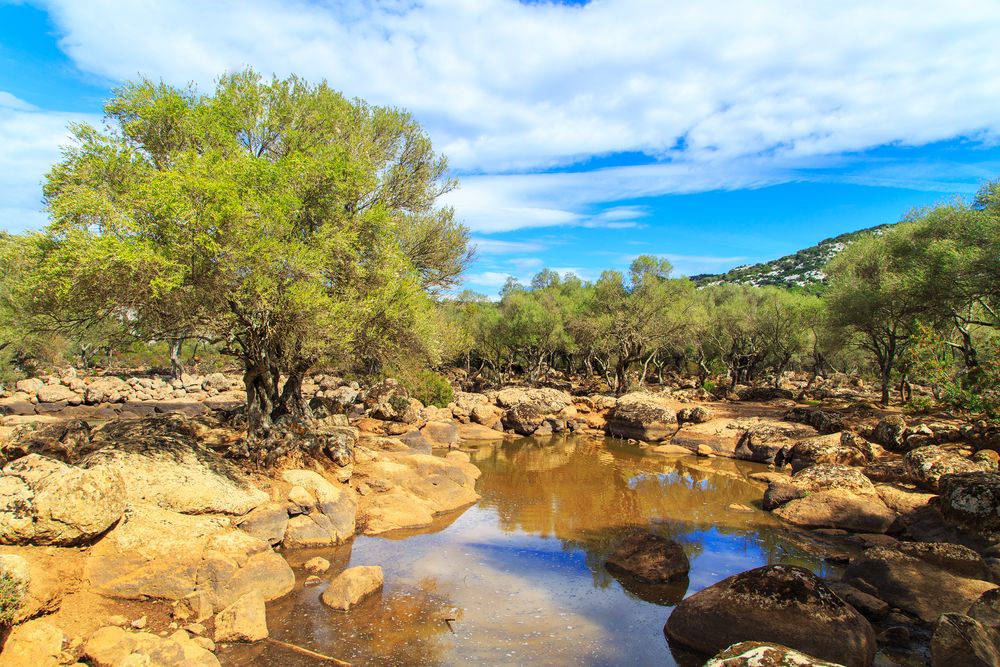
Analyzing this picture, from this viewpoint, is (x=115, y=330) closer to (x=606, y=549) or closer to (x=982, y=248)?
(x=606, y=549)

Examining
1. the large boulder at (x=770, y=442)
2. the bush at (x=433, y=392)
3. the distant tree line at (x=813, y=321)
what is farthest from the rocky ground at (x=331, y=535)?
the bush at (x=433, y=392)

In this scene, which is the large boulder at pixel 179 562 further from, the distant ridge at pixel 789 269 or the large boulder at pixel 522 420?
the distant ridge at pixel 789 269

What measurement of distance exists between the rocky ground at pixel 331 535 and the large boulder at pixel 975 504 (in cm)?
4

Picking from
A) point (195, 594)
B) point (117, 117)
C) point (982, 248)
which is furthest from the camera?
point (982, 248)

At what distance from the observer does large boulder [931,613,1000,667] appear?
682cm

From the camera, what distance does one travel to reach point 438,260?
24.1m

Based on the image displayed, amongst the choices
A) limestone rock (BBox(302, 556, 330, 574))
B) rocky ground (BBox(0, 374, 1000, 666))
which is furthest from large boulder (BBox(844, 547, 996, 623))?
limestone rock (BBox(302, 556, 330, 574))

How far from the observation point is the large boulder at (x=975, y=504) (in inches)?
498

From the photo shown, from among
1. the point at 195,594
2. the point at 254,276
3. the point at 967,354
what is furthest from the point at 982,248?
the point at 195,594

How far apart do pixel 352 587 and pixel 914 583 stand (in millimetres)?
10758

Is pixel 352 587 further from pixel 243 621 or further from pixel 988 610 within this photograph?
pixel 988 610

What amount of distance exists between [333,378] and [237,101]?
3290 cm

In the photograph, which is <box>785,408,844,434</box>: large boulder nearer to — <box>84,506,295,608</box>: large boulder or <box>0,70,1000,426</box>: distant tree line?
<box>0,70,1000,426</box>: distant tree line

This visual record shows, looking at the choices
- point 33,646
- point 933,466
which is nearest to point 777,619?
point 33,646
